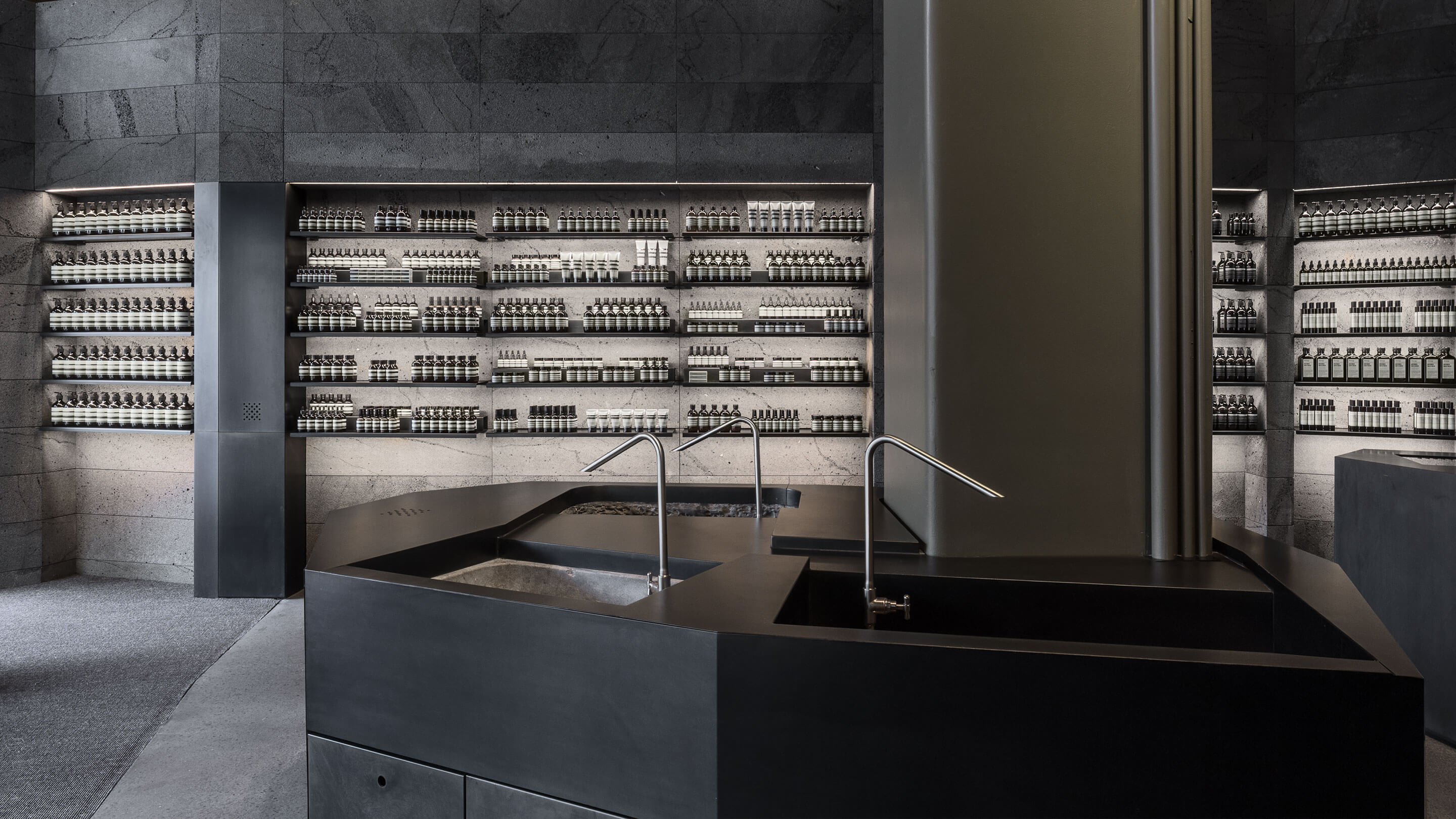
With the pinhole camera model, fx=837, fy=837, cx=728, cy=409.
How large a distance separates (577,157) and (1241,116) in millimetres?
4274

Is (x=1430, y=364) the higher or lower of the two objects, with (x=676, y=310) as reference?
lower

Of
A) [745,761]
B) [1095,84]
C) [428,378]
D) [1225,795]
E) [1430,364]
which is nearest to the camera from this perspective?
[1225,795]

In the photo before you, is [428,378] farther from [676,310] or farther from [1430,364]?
[1430,364]

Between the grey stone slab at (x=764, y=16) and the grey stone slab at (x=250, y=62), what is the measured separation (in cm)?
260

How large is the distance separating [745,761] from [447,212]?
15.9ft

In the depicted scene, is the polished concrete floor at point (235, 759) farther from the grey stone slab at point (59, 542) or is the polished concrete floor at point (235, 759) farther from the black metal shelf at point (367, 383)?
the grey stone slab at point (59, 542)

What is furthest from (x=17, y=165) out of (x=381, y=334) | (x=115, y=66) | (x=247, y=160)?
(x=381, y=334)

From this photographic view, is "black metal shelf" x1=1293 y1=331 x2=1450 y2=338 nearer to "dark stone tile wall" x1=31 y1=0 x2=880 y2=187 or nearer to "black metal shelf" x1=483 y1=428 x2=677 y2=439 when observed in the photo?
"dark stone tile wall" x1=31 y1=0 x2=880 y2=187

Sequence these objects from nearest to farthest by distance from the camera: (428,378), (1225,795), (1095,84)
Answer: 1. (1225,795)
2. (1095,84)
3. (428,378)

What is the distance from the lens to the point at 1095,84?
234cm

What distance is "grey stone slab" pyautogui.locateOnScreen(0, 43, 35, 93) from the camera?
5590 mm

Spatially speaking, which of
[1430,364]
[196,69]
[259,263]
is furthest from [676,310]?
[1430,364]

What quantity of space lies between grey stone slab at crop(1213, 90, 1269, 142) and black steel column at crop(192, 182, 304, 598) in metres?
6.00

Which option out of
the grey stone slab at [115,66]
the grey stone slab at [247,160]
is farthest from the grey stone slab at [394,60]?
the grey stone slab at [115,66]
